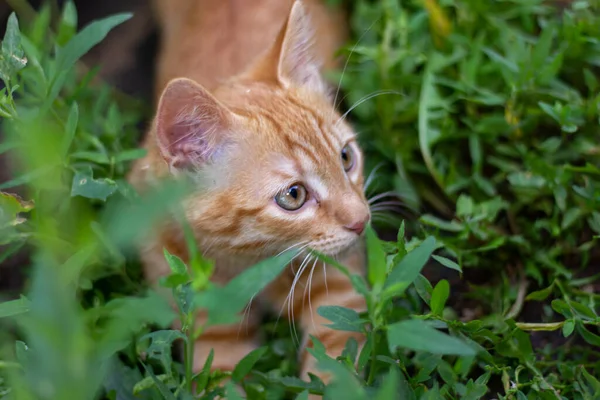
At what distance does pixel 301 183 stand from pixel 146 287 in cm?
66

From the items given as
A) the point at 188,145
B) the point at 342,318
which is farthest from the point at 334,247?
the point at 188,145

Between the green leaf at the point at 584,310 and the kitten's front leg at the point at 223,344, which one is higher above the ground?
the kitten's front leg at the point at 223,344

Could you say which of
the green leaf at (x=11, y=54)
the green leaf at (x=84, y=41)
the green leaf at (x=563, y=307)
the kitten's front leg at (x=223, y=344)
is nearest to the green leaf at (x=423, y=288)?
the green leaf at (x=563, y=307)

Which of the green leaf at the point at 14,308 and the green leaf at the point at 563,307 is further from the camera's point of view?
the green leaf at the point at 563,307

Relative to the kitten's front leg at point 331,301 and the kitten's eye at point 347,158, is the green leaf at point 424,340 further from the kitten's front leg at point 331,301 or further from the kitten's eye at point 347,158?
the kitten's eye at point 347,158

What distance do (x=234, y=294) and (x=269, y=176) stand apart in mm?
711

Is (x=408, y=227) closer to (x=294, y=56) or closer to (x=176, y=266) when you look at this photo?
(x=294, y=56)

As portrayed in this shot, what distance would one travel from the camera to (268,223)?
174 centimetres

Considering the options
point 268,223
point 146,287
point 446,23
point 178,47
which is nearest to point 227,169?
point 268,223

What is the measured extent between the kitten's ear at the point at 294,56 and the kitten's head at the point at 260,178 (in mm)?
36

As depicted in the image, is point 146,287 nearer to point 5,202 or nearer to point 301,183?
point 5,202

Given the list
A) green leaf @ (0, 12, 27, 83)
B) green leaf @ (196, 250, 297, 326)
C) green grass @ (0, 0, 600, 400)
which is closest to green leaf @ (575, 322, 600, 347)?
green grass @ (0, 0, 600, 400)

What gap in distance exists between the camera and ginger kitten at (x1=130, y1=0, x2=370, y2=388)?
173 cm

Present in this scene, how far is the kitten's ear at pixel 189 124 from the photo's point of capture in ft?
5.24
